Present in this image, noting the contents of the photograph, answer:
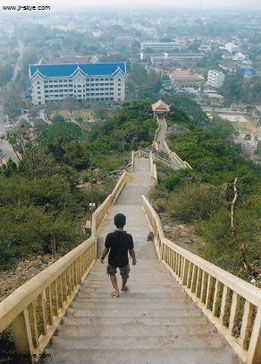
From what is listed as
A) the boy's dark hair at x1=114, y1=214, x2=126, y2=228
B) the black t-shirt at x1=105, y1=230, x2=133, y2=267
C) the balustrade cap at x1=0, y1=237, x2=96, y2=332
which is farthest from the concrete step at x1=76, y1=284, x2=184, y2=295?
the balustrade cap at x1=0, y1=237, x2=96, y2=332

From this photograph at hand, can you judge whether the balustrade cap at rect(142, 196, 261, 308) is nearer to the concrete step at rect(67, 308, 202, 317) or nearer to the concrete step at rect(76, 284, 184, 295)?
the concrete step at rect(67, 308, 202, 317)

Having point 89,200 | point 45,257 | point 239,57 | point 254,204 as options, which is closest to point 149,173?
point 89,200

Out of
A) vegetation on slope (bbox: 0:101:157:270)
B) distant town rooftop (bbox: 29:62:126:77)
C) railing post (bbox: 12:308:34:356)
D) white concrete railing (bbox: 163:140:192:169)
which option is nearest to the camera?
railing post (bbox: 12:308:34:356)

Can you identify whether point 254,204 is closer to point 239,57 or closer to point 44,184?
point 44,184

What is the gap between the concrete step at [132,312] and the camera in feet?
14.0

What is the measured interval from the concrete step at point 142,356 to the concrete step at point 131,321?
0.61 m

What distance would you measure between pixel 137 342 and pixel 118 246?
202cm

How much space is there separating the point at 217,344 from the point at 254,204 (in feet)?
35.6

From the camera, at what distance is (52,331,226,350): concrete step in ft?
11.2

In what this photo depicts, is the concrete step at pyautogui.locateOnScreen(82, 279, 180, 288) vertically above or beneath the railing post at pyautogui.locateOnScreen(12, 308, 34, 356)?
beneath

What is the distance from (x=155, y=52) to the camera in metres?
156

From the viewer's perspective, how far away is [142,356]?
10.6ft

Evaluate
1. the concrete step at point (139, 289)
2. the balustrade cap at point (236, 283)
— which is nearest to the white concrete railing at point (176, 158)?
the concrete step at point (139, 289)

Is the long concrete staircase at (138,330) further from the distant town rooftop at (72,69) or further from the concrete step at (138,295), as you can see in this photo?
the distant town rooftop at (72,69)
